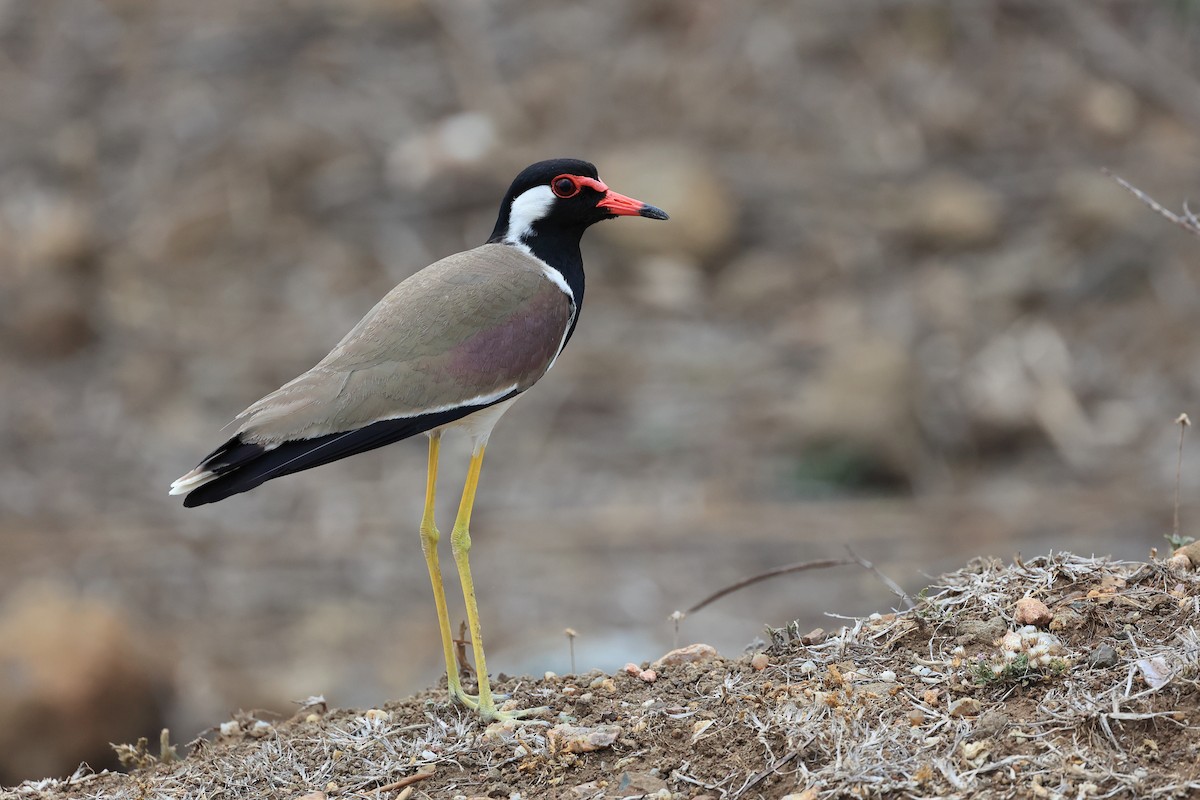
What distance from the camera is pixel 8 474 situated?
39.0ft

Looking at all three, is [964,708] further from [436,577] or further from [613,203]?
[613,203]

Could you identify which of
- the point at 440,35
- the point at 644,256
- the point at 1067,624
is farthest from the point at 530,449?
the point at 1067,624

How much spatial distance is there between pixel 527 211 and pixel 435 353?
33.9 inches

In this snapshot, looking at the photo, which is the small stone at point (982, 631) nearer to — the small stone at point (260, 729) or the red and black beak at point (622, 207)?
the red and black beak at point (622, 207)

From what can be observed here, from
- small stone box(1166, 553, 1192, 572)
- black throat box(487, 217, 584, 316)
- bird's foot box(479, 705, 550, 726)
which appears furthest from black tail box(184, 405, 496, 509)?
small stone box(1166, 553, 1192, 572)

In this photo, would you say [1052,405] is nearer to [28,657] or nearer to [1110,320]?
[1110,320]

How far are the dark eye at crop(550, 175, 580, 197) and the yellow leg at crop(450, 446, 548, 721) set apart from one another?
110 centimetres

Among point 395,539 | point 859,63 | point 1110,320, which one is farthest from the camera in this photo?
point 859,63

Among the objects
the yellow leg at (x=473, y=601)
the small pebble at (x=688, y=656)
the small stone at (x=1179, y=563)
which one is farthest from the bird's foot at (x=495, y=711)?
the small stone at (x=1179, y=563)

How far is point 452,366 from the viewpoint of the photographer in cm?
512

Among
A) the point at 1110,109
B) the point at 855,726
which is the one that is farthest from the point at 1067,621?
the point at 1110,109

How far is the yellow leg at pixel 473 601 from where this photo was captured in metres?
4.94

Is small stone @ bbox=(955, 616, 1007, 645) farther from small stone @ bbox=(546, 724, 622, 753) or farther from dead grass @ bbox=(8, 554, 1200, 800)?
small stone @ bbox=(546, 724, 622, 753)

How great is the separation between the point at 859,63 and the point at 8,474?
31.7ft
